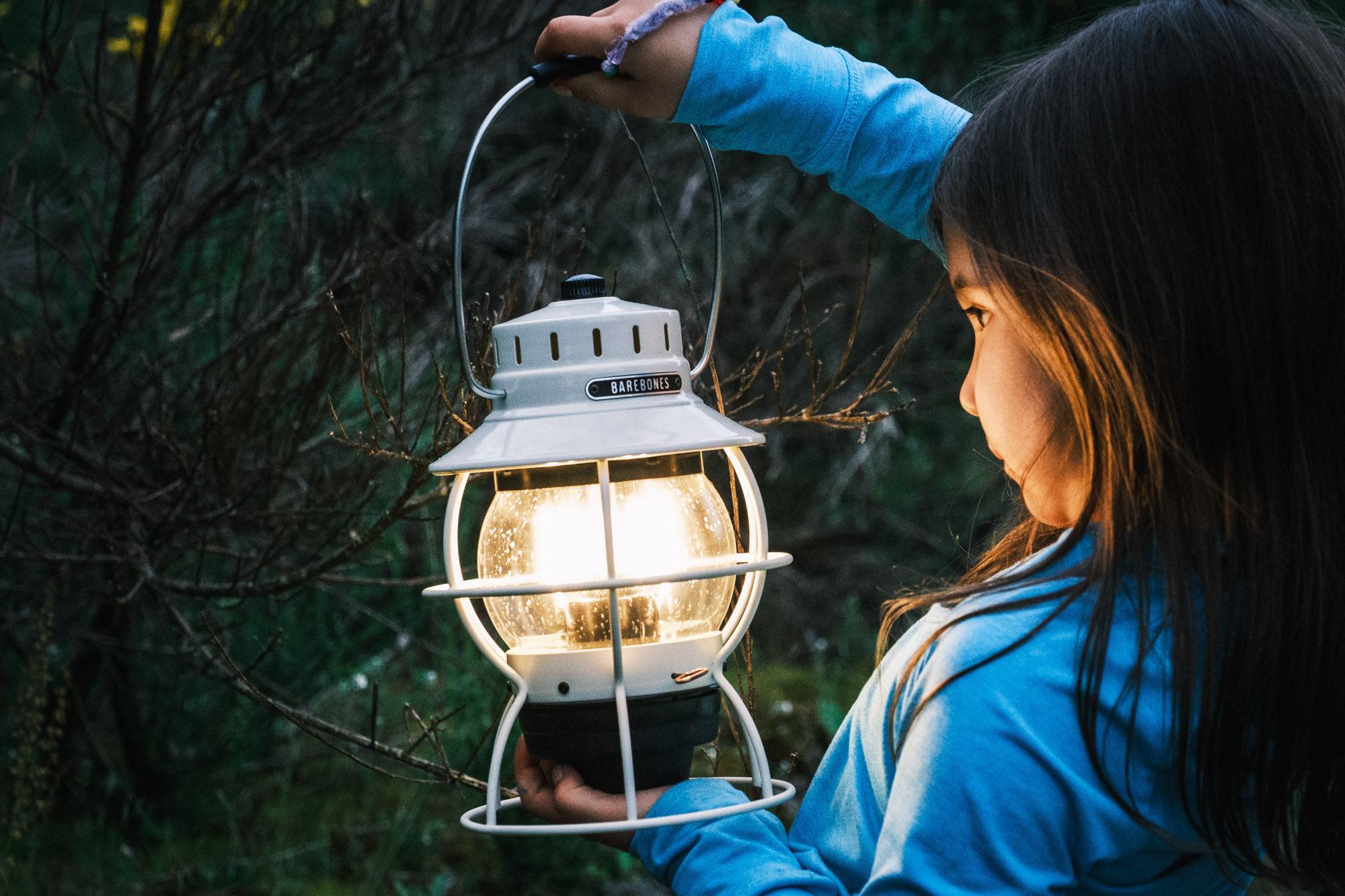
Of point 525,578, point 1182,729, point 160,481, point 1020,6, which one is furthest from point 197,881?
point 1020,6

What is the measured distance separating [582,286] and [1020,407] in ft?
1.49

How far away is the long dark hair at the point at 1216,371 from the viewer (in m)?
1.05

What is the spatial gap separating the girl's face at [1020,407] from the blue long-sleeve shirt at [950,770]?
0.23 ft

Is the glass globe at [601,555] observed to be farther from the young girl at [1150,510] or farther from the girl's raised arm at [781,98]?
the girl's raised arm at [781,98]

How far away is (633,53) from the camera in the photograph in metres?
1.20

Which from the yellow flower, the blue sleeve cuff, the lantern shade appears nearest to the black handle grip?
the blue sleeve cuff

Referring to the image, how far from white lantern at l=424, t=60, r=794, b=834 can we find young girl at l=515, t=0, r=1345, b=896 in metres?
0.07

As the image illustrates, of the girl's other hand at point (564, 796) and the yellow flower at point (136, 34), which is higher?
the yellow flower at point (136, 34)

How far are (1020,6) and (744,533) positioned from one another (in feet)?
11.0

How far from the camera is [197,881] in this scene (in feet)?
9.09

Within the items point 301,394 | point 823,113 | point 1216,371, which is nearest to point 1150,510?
point 1216,371

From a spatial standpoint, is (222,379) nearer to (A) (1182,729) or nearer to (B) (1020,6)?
(A) (1182,729)

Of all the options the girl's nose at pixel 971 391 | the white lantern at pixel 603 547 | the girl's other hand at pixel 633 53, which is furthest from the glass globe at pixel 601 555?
the girl's other hand at pixel 633 53

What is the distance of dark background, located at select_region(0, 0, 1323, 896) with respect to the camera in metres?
2.13
